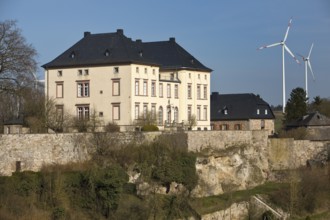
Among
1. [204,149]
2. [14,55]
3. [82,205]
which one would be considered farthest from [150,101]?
[82,205]

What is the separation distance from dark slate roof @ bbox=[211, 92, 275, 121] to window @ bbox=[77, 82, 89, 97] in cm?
2254

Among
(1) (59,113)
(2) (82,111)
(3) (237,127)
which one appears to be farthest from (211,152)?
(3) (237,127)

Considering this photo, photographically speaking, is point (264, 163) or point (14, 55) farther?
point (264, 163)

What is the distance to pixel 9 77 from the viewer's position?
49.9 m

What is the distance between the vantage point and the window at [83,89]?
59844 mm

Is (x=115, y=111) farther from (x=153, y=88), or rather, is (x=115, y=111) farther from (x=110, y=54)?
(x=110, y=54)

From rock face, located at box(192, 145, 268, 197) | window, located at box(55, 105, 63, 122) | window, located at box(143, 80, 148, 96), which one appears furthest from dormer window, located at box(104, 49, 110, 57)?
rock face, located at box(192, 145, 268, 197)

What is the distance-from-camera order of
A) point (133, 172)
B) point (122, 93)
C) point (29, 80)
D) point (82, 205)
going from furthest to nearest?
1. point (122, 93)
2. point (29, 80)
3. point (133, 172)
4. point (82, 205)

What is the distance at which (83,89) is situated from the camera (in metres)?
59.9

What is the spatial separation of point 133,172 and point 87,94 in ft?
43.8

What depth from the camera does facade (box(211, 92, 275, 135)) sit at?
7919cm

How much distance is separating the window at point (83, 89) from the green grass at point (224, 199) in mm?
12757

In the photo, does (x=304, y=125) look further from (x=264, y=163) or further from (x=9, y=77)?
(x=9, y=77)

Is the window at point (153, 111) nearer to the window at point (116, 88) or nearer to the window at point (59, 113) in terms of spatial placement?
the window at point (116, 88)
